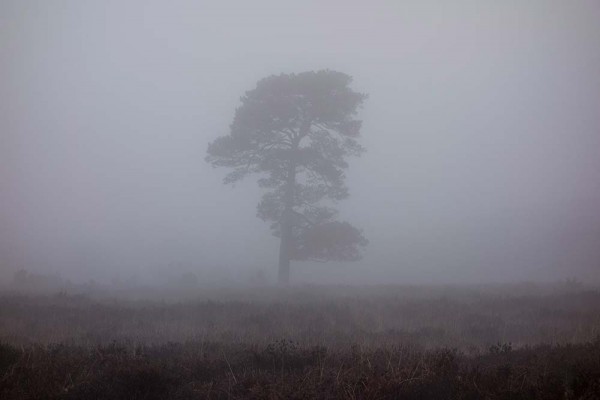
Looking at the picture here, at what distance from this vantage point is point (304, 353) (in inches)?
216

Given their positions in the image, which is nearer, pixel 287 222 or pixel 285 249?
pixel 287 222

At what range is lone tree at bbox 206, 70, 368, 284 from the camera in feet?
67.3

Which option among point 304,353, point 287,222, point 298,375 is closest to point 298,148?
point 287,222

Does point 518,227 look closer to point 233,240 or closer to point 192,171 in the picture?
point 233,240

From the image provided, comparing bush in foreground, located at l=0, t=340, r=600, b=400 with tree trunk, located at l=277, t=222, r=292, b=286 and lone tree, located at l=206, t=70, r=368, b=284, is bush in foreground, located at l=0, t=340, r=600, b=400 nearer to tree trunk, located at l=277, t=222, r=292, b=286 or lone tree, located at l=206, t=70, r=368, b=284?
lone tree, located at l=206, t=70, r=368, b=284

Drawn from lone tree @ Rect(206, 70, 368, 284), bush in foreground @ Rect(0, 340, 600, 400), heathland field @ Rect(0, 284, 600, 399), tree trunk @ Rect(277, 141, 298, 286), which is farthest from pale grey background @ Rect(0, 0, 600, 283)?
bush in foreground @ Rect(0, 340, 600, 400)

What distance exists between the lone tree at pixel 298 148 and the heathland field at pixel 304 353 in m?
10.1

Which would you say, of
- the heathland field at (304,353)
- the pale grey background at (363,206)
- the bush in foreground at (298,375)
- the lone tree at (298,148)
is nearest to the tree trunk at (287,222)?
the lone tree at (298,148)

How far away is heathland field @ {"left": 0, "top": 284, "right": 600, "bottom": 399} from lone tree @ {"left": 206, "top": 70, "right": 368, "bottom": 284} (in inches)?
398

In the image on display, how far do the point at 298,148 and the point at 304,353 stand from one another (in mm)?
16093

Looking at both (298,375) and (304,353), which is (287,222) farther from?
(298,375)

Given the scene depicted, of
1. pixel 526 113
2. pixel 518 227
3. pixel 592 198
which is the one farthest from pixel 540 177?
pixel 526 113

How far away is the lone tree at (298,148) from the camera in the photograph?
2050 centimetres

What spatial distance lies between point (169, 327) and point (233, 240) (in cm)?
4000
